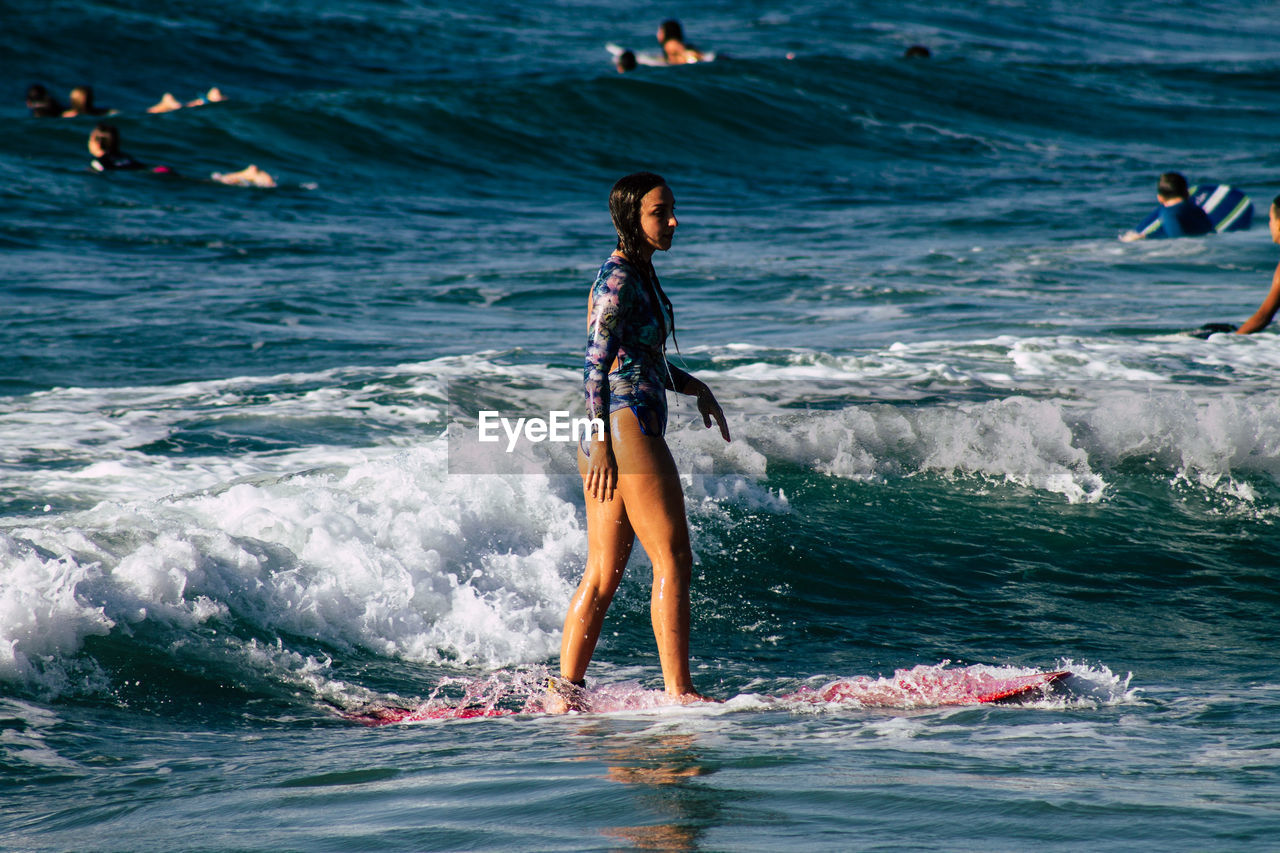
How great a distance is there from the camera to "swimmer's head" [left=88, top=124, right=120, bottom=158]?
18047 millimetres

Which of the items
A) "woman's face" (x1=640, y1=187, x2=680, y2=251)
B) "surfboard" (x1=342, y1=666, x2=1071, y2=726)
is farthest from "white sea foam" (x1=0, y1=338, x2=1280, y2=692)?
"woman's face" (x1=640, y1=187, x2=680, y2=251)

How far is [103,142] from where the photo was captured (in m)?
18.0

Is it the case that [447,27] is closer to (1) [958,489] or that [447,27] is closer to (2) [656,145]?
(2) [656,145]

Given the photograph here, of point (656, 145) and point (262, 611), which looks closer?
point (262, 611)

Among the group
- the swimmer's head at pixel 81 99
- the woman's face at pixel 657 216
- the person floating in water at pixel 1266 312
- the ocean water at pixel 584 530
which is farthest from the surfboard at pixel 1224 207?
the swimmer's head at pixel 81 99

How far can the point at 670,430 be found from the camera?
7980mm

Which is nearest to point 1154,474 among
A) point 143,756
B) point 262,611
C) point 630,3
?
point 262,611

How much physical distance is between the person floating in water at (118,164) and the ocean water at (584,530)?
1.30ft

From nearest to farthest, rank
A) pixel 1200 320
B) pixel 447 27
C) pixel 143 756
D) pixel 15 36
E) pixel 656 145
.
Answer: pixel 143 756 → pixel 1200 320 → pixel 656 145 → pixel 15 36 → pixel 447 27

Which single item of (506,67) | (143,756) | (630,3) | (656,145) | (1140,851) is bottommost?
(143,756)

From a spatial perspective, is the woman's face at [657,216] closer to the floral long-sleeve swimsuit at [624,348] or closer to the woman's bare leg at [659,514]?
the floral long-sleeve swimsuit at [624,348]

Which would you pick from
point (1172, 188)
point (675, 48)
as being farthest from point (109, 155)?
point (1172, 188)

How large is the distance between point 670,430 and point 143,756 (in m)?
4.33

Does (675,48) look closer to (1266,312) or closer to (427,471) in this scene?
(1266,312)
